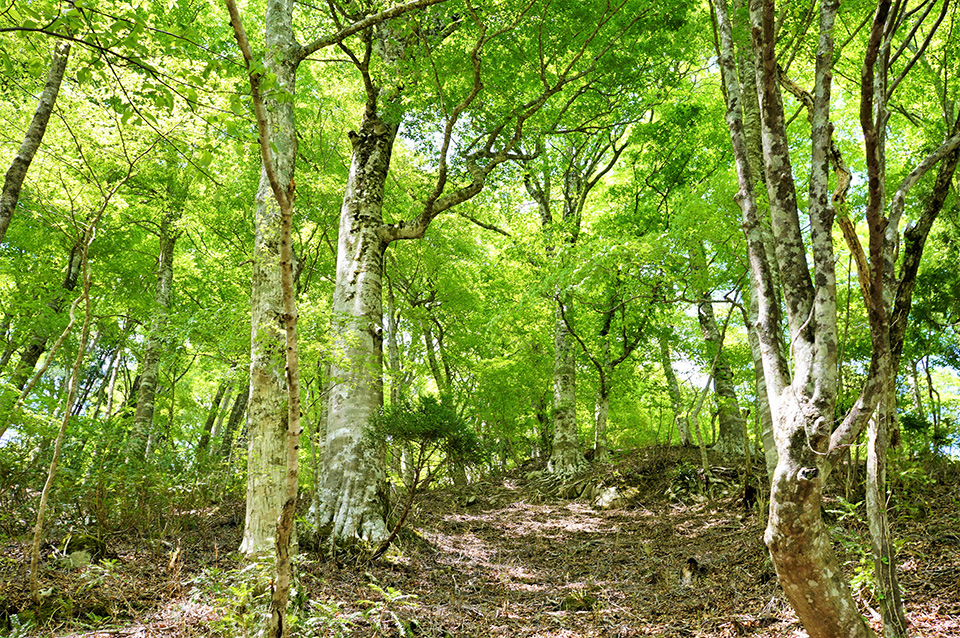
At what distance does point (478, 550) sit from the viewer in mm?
6566

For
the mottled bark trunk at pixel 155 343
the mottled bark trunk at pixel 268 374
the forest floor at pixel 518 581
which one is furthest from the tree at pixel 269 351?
the mottled bark trunk at pixel 155 343

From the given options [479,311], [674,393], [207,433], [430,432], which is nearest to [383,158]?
[430,432]

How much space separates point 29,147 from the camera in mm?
4867

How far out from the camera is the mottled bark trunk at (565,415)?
10906 millimetres

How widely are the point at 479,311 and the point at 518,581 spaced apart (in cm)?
934

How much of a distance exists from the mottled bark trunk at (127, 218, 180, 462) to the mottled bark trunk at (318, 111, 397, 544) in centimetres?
438

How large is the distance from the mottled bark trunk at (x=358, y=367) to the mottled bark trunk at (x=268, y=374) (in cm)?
70

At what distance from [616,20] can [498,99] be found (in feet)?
7.26

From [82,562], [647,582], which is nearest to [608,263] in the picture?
[647,582]

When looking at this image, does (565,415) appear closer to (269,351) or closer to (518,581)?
(518,581)

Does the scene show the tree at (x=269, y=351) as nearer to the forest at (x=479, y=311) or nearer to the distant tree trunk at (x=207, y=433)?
the forest at (x=479, y=311)

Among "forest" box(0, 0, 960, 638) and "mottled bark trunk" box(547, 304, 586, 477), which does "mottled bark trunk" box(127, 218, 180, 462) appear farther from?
"mottled bark trunk" box(547, 304, 586, 477)

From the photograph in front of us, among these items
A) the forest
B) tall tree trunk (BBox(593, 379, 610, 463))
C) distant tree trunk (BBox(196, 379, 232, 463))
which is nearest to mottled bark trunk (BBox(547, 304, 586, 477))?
the forest

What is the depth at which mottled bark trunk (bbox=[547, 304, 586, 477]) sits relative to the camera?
10906mm
